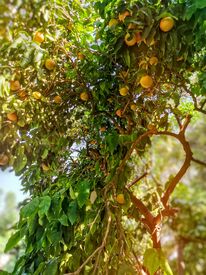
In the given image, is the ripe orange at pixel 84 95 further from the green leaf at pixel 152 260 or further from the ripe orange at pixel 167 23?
the green leaf at pixel 152 260

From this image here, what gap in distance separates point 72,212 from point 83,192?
0.31ft

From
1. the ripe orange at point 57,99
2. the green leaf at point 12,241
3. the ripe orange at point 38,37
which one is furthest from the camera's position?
the ripe orange at point 57,99

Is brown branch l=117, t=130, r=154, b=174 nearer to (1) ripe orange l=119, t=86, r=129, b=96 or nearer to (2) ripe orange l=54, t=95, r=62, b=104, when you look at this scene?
(1) ripe orange l=119, t=86, r=129, b=96

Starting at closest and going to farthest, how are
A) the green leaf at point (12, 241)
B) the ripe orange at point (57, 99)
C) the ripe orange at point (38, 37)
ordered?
the ripe orange at point (38, 37), the green leaf at point (12, 241), the ripe orange at point (57, 99)

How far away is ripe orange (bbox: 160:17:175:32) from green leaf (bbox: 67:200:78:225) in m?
0.76

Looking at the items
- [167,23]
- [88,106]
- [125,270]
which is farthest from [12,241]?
[167,23]

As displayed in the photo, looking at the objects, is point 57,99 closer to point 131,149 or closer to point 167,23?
point 131,149

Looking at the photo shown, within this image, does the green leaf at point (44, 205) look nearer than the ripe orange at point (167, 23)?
No

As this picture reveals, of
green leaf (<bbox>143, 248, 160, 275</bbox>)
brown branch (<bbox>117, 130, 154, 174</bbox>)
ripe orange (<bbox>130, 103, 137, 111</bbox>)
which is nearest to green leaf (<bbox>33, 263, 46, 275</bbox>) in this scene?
green leaf (<bbox>143, 248, 160, 275</bbox>)

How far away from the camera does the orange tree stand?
4.32 ft

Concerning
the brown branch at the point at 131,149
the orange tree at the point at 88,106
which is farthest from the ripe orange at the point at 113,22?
the brown branch at the point at 131,149

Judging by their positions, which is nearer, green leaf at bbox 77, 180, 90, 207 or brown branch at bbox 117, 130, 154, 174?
green leaf at bbox 77, 180, 90, 207

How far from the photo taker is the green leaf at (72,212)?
1449mm

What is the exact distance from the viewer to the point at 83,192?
1510mm
